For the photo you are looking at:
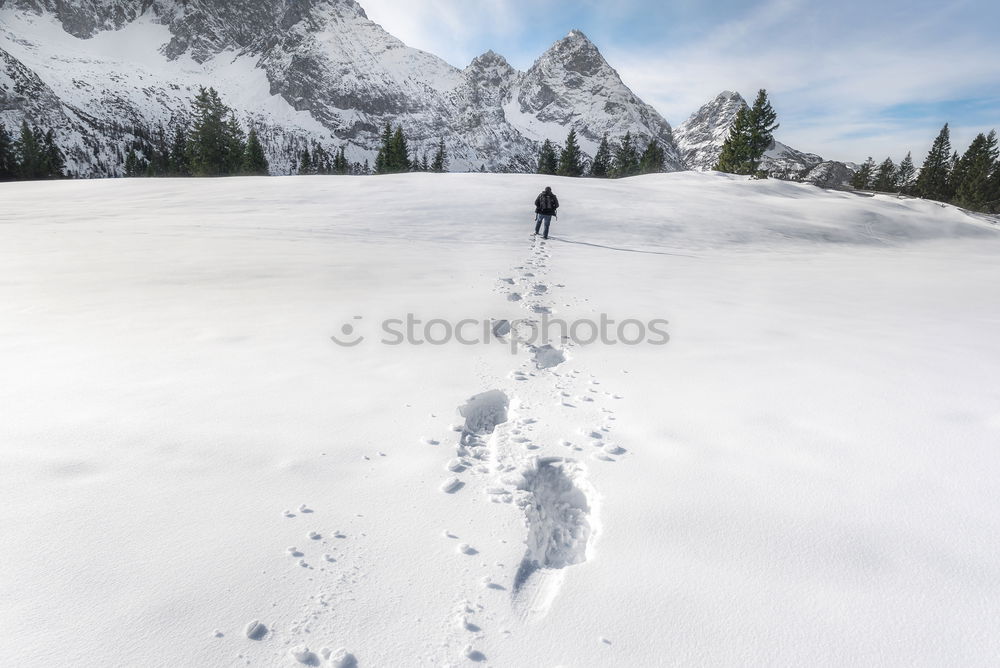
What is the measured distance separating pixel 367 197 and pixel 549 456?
16.7 metres

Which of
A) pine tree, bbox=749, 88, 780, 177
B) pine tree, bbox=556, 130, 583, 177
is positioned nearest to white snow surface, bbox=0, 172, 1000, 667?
pine tree, bbox=749, 88, 780, 177

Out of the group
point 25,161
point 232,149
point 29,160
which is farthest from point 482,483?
point 25,161

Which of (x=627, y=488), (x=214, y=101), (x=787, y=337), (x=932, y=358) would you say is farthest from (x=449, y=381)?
(x=214, y=101)

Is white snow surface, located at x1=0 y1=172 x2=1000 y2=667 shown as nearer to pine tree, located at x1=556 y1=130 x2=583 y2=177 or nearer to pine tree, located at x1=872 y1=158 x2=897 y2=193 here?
pine tree, located at x1=556 y1=130 x2=583 y2=177

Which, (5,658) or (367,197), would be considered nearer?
(5,658)

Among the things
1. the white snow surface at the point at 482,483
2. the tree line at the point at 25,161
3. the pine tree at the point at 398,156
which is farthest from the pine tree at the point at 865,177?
the tree line at the point at 25,161

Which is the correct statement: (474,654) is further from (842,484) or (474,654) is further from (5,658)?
(842,484)

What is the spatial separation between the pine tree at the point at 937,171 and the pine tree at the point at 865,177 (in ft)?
24.7

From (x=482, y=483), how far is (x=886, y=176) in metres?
86.1

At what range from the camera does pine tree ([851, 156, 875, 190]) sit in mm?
60188

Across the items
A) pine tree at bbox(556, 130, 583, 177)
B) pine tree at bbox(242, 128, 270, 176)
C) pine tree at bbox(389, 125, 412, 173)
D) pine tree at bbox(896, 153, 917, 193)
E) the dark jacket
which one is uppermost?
pine tree at bbox(896, 153, 917, 193)

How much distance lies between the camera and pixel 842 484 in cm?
297

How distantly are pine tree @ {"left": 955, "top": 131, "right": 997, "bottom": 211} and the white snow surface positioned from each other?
53857mm

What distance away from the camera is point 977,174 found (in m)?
44.7
